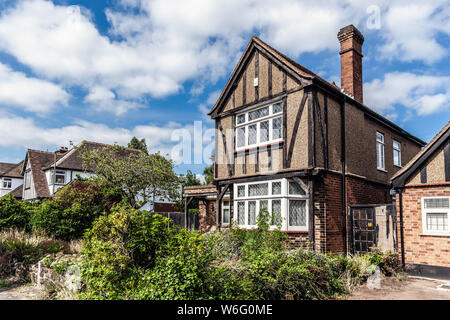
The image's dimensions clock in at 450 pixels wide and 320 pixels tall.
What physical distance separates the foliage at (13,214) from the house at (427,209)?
1284cm

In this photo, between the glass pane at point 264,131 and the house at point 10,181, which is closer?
the glass pane at point 264,131

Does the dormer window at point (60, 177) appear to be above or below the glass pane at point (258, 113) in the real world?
below

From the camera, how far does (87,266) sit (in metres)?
5.86

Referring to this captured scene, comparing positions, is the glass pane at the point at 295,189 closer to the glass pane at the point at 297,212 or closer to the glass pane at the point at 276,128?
the glass pane at the point at 297,212

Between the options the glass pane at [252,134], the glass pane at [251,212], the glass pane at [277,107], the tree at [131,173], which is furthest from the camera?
the tree at [131,173]

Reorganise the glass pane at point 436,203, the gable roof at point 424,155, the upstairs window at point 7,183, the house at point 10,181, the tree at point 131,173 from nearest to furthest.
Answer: the glass pane at point 436,203 < the gable roof at point 424,155 < the tree at point 131,173 < the house at point 10,181 < the upstairs window at point 7,183

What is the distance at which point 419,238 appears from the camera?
10047mm

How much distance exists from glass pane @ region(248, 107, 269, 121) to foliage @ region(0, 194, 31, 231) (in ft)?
30.3

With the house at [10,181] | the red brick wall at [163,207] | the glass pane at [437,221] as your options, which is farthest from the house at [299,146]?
the house at [10,181]

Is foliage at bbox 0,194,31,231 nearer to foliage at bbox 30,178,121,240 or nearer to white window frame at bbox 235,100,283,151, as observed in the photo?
foliage at bbox 30,178,121,240

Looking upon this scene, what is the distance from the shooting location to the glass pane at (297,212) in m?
11.8

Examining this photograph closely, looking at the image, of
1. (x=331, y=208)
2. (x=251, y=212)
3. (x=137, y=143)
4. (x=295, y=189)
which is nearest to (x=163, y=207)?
(x=137, y=143)

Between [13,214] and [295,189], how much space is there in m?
10.2

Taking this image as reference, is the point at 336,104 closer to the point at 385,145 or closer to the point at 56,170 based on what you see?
the point at 385,145
